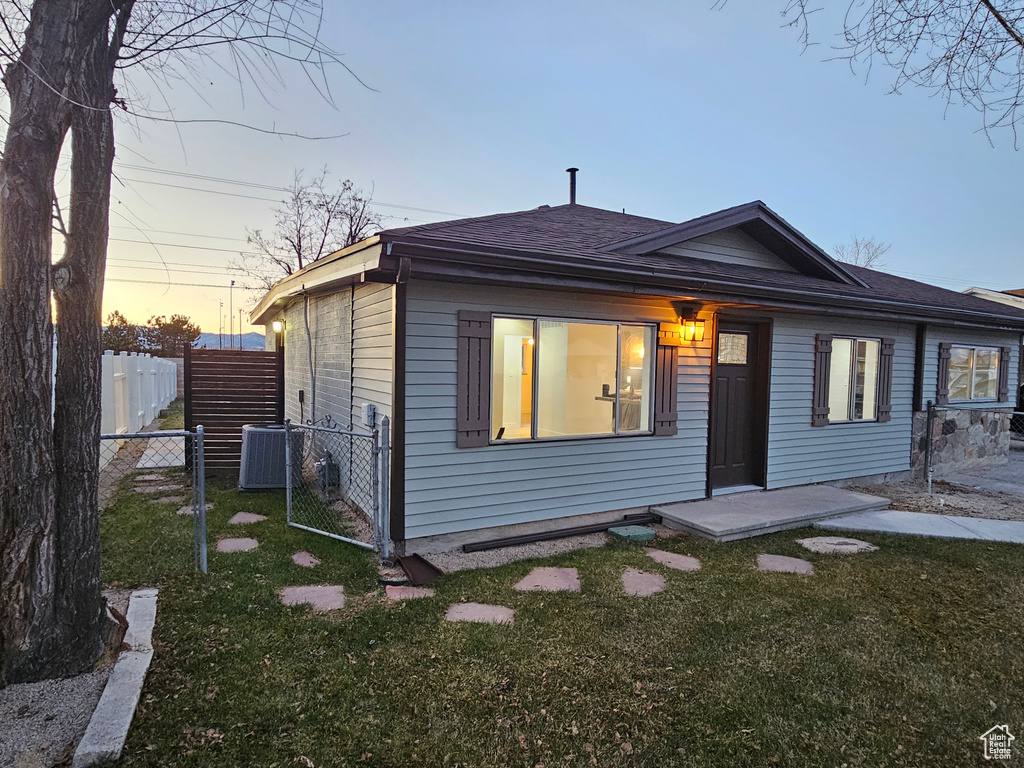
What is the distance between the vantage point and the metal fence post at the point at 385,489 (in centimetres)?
445

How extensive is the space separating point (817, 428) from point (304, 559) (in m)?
6.22

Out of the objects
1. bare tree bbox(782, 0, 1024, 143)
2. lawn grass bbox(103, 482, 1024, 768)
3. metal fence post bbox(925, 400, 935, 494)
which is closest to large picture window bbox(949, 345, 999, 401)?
metal fence post bbox(925, 400, 935, 494)

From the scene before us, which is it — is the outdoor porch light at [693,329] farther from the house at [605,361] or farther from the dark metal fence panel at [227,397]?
the dark metal fence panel at [227,397]

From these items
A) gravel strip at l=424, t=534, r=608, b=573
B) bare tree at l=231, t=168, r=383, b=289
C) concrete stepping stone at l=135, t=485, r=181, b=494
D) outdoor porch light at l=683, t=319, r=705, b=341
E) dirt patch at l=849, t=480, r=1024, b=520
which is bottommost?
gravel strip at l=424, t=534, r=608, b=573

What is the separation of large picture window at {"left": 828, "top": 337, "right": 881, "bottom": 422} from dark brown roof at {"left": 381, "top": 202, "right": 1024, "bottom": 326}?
752mm

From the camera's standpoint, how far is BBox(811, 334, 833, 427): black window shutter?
7078mm

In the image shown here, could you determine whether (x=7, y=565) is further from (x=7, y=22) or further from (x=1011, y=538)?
(x=1011, y=538)

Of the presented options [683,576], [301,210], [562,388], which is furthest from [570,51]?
[301,210]

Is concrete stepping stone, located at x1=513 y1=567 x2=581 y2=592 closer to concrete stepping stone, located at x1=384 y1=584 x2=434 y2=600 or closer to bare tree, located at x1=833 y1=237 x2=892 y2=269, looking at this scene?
concrete stepping stone, located at x1=384 y1=584 x2=434 y2=600

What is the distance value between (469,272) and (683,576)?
9.44ft

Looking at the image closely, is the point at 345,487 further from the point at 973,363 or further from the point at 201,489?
the point at 973,363

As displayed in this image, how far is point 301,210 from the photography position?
22.3m

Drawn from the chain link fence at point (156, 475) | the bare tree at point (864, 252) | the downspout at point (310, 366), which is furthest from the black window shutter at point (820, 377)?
the bare tree at point (864, 252)

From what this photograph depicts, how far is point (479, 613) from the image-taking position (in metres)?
3.60
